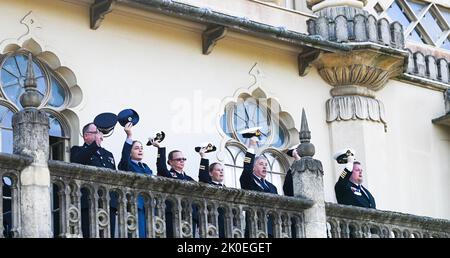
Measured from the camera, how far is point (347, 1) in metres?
27.8

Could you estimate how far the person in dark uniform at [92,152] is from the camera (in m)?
22.1

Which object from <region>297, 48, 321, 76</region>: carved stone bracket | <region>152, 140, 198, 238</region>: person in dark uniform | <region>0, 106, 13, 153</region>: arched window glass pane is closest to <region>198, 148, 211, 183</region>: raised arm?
<region>152, 140, 198, 238</region>: person in dark uniform

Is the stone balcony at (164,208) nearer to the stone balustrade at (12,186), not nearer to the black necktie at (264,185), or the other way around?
the stone balustrade at (12,186)

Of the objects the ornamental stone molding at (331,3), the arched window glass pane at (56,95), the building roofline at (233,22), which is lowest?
the arched window glass pane at (56,95)

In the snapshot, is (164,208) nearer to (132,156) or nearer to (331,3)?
(132,156)

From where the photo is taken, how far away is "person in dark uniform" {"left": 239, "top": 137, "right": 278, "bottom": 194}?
2350cm

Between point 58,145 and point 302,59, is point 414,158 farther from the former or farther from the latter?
point 58,145

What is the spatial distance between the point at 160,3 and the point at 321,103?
3734 millimetres

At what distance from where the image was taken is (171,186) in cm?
2203

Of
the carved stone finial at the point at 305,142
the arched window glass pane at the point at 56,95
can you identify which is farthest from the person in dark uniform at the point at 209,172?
the arched window glass pane at the point at 56,95

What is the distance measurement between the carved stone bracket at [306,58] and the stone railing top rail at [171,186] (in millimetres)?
3896

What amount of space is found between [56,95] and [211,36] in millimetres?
2520

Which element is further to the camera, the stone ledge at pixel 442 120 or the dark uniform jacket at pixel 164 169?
the stone ledge at pixel 442 120
